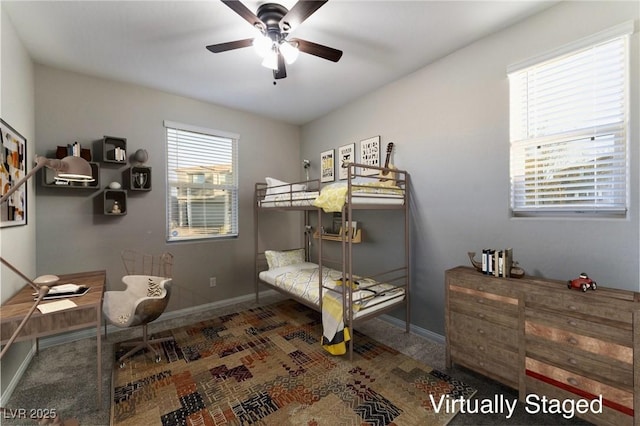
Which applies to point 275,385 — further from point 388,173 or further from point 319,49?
point 319,49

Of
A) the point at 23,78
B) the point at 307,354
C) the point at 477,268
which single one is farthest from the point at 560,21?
the point at 23,78

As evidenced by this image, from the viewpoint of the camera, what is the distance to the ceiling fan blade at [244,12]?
1568 mm

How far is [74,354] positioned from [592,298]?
165 inches

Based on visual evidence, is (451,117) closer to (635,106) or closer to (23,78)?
(635,106)

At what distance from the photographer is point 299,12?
164cm

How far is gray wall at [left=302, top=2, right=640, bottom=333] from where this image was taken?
6.05ft

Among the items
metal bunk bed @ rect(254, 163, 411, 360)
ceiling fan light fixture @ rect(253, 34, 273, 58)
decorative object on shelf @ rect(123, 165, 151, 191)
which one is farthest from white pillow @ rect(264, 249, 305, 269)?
ceiling fan light fixture @ rect(253, 34, 273, 58)

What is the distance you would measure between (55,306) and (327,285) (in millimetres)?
2216

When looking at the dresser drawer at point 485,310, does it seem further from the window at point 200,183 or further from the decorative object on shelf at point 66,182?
the decorative object on shelf at point 66,182

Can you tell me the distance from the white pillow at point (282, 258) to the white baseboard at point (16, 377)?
7.90 ft

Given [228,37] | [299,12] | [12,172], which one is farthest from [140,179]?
[299,12]

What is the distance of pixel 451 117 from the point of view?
2.66 meters

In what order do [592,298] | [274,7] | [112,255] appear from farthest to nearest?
[112,255] → [274,7] → [592,298]

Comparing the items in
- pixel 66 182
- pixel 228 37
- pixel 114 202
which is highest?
pixel 228 37
